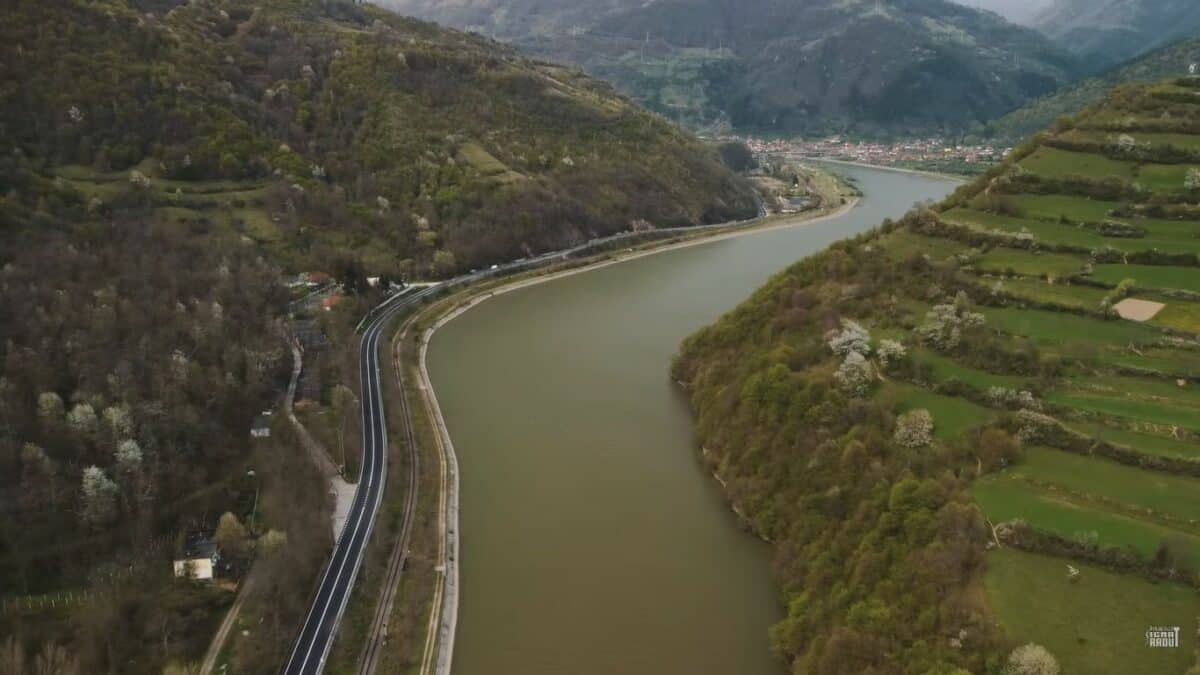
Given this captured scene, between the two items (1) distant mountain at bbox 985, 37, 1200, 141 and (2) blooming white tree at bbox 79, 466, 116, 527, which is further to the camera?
(1) distant mountain at bbox 985, 37, 1200, 141

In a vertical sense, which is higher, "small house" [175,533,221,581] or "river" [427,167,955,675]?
"small house" [175,533,221,581]

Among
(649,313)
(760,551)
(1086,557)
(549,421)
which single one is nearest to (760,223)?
(649,313)

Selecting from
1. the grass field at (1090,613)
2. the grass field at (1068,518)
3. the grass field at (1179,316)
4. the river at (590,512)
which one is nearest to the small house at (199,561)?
the river at (590,512)

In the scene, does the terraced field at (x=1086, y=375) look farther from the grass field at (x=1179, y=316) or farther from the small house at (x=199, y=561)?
the small house at (x=199, y=561)

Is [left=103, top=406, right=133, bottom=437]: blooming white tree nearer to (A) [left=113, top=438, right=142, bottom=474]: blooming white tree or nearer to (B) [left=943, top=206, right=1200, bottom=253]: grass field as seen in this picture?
(A) [left=113, top=438, right=142, bottom=474]: blooming white tree

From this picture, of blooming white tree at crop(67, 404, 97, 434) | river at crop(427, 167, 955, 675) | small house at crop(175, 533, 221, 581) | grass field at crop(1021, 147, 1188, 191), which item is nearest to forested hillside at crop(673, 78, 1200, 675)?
grass field at crop(1021, 147, 1188, 191)

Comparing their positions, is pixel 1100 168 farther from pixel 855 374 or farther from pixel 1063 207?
pixel 855 374

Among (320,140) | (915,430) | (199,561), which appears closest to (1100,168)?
(915,430)
